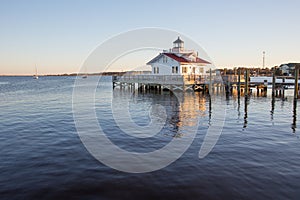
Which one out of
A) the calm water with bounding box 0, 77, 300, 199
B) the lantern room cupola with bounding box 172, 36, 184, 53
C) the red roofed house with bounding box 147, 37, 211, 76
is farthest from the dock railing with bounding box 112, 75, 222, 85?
the calm water with bounding box 0, 77, 300, 199

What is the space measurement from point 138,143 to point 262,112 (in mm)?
14000

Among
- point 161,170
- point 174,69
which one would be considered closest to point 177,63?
point 174,69

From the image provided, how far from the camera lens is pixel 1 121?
1834cm

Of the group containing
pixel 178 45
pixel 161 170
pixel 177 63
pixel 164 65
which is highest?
pixel 178 45

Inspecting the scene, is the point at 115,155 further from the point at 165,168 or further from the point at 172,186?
the point at 172,186

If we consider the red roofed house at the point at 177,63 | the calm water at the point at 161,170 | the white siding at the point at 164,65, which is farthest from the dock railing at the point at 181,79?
the calm water at the point at 161,170

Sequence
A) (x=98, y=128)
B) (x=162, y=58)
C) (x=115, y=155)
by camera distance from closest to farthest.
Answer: (x=115, y=155) → (x=98, y=128) → (x=162, y=58)

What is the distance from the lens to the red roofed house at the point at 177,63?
4218cm

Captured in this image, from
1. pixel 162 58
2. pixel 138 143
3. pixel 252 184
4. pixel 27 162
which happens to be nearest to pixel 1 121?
pixel 27 162

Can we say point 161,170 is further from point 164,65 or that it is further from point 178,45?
point 178,45

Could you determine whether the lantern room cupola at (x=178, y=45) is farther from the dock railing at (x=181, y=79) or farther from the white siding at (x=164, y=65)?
the dock railing at (x=181, y=79)

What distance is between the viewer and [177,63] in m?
41.9

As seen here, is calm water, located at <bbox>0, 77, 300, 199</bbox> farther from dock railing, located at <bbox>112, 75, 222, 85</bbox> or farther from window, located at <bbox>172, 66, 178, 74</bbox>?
window, located at <bbox>172, 66, 178, 74</bbox>

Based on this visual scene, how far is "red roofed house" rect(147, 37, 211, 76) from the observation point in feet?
138
